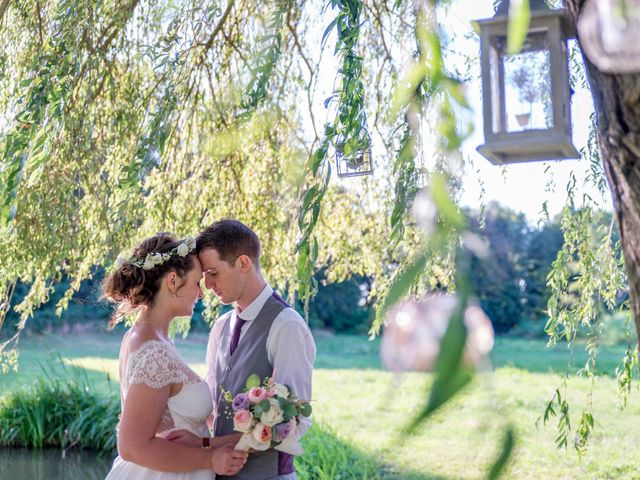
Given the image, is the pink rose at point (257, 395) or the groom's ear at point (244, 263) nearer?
the pink rose at point (257, 395)

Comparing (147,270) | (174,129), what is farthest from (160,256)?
(174,129)

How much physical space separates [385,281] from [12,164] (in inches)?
87.4

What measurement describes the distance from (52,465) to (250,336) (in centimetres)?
498

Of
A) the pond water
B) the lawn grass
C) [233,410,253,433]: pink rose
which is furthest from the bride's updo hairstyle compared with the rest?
the pond water

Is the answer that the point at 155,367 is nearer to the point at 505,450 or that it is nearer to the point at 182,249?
the point at 182,249

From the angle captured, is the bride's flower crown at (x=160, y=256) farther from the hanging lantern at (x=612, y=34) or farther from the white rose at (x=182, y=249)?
the hanging lantern at (x=612, y=34)

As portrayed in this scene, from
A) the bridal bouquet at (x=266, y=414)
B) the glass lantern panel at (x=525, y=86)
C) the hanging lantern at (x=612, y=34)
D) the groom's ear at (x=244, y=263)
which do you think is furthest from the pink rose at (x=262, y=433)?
the hanging lantern at (x=612, y=34)

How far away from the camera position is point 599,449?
697 cm

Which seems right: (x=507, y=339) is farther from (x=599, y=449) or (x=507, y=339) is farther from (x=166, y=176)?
(x=166, y=176)

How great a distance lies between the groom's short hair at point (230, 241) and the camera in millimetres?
2688

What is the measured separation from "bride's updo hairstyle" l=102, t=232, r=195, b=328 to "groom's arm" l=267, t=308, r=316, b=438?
1.11 feet

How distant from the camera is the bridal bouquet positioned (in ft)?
7.69

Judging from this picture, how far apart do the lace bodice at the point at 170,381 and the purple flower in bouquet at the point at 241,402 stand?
0.59 ft

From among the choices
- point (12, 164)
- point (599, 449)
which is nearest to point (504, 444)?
point (12, 164)
